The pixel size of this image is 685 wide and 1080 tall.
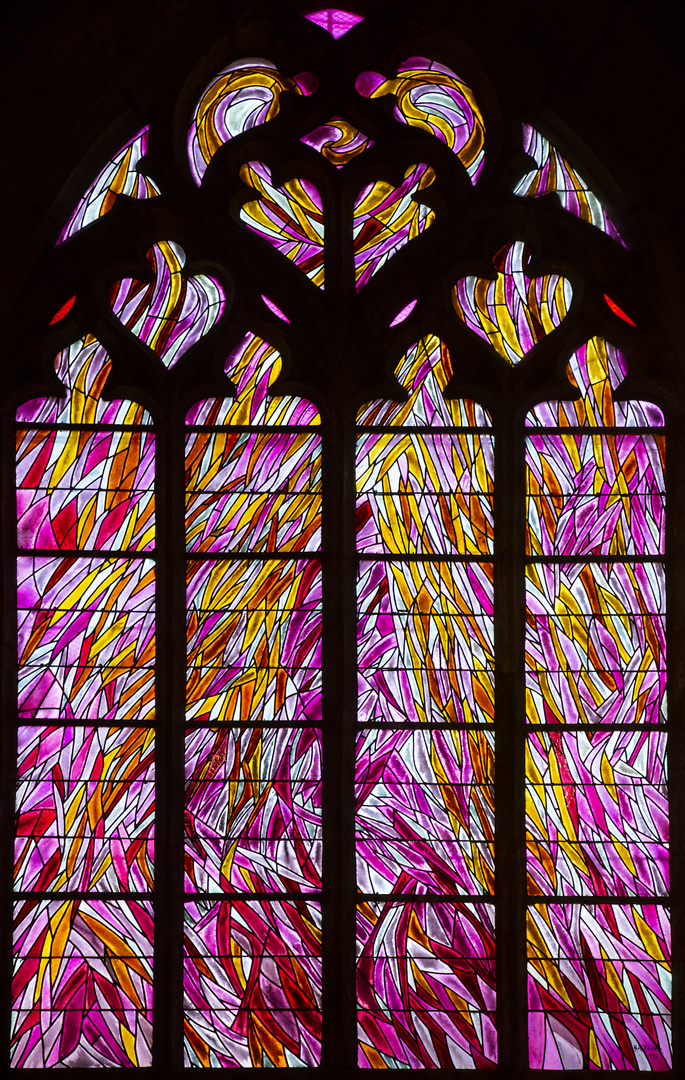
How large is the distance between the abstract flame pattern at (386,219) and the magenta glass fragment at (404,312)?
20cm

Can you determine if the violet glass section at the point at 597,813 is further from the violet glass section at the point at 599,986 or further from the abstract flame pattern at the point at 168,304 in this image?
the abstract flame pattern at the point at 168,304

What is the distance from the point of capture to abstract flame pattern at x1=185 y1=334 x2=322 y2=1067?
5.01m

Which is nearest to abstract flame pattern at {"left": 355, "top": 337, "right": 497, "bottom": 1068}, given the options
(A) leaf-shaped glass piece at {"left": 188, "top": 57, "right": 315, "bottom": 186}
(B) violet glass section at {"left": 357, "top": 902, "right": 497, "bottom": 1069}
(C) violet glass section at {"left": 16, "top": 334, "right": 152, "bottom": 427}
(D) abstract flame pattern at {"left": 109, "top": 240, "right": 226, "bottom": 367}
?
(B) violet glass section at {"left": 357, "top": 902, "right": 497, "bottom": 1069}

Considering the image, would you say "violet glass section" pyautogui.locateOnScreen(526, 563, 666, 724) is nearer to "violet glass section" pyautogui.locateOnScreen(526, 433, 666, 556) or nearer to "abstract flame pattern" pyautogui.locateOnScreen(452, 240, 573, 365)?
"violet glass section" pyautogui.locateOnScreen(526, 433, 666, 556)

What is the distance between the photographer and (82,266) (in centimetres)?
538

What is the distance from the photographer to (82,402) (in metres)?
5.39

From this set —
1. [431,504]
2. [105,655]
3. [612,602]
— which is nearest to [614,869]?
[612,602]

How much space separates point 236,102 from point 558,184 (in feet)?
4.78

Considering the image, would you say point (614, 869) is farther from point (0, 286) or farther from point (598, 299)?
point (0, 286)

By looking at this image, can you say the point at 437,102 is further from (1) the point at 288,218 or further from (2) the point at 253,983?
(2) the point at 253,983

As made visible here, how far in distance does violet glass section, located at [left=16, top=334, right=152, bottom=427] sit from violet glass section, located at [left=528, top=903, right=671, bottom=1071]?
2.65 m

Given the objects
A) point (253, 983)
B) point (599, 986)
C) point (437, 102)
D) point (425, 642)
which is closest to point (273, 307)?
point (437, 102)

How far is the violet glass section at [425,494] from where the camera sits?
533cm

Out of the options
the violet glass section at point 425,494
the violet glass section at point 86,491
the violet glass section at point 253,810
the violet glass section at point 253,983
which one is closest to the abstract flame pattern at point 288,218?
the violet glass section at point 425,494
